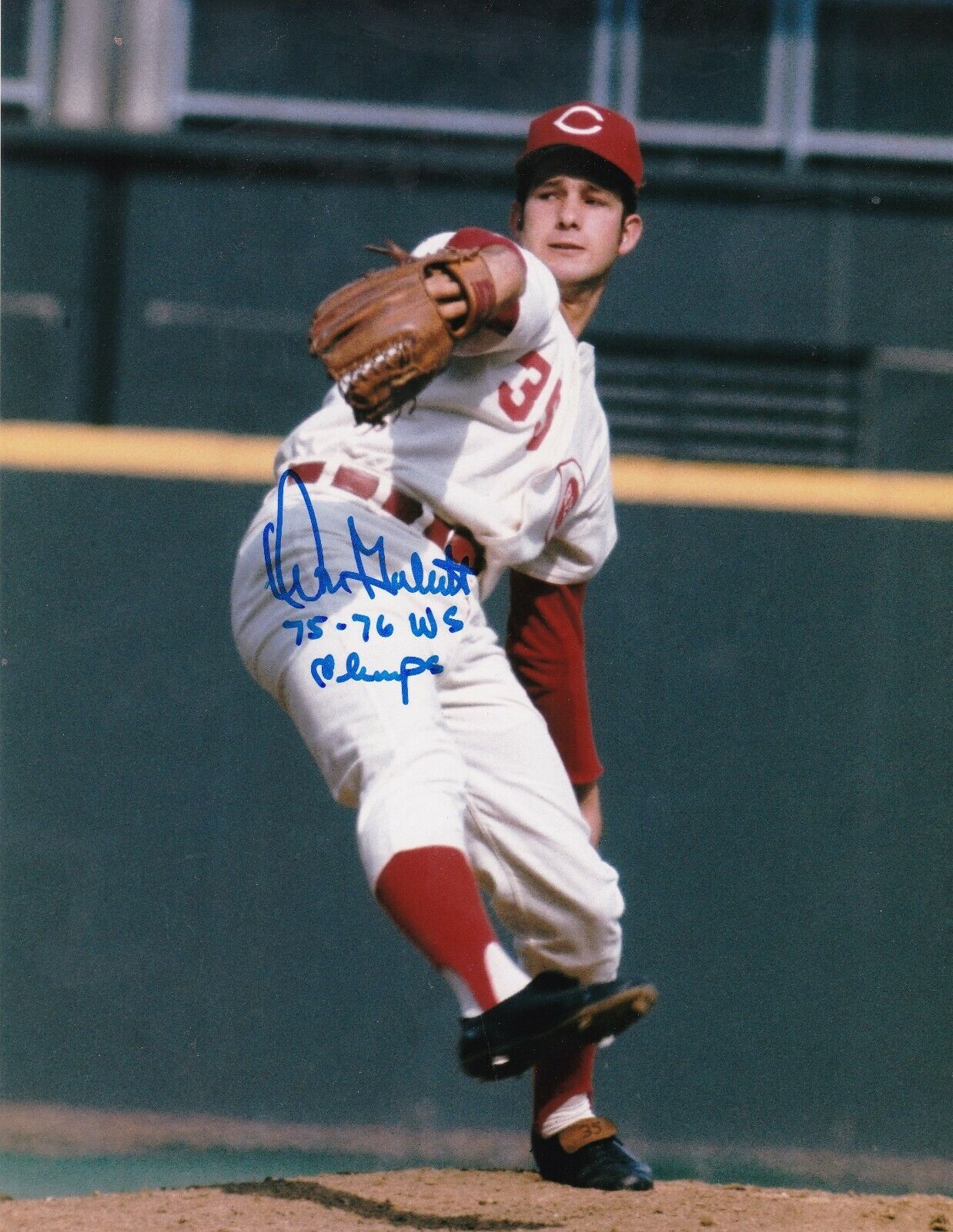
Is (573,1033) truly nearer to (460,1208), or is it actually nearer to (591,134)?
(460,1208)

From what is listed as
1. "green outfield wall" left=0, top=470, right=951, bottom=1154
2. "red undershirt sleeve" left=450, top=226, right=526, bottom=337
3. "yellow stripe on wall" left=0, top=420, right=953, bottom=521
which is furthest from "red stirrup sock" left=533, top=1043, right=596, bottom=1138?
"yellow stripe on wall" left=0, top=420, right=953, bottom=521

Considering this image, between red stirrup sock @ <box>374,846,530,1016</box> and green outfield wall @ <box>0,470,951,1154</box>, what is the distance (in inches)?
55.0

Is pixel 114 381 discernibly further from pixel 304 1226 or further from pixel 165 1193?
pixel 304 1226

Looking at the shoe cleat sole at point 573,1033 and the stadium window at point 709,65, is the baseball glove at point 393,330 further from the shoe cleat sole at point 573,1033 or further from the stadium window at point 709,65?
the stadium window at point 709,65

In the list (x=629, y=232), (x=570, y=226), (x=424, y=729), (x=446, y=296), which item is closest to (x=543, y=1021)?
(x=424, y=729)

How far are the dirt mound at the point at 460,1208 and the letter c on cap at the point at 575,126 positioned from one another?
147 centimetres

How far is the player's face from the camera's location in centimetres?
232
